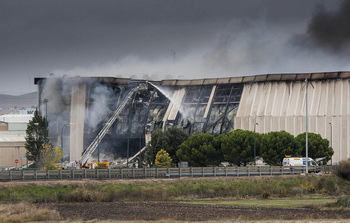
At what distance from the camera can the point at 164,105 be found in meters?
150

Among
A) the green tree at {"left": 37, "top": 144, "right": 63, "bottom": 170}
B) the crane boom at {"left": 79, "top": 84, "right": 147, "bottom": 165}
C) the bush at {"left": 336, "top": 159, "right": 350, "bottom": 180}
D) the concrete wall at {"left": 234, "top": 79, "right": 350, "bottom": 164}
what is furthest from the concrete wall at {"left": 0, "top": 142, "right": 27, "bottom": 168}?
the bush at {"left": 336, "top": 159, "right": 350, "bottom": 180}

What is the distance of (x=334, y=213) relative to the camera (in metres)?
51.3

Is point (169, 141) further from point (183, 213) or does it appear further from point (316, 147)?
point (183, 213)

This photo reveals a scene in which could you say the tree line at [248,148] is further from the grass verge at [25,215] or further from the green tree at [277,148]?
the grass verge at [25,215]

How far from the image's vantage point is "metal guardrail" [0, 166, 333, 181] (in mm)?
70625

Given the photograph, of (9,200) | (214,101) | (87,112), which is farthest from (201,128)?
(9,200)

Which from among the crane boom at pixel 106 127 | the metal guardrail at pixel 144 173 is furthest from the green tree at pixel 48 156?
the metal guardrail at pixel 144 173

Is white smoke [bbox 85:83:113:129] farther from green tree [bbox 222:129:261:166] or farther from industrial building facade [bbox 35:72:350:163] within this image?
green tree [bbox 222:129:261:166]

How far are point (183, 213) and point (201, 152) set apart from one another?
195ft

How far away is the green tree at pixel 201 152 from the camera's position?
110 metres

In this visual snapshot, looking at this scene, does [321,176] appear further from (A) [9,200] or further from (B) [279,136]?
(A) [9,200]

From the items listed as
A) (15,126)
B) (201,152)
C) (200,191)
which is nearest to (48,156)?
(201,152)

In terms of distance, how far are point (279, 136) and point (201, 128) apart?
38.5 m

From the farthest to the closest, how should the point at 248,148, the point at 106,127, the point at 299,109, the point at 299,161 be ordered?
the point at 106,127
the point at 299,109
the point at 248,148
the point at 299,161
